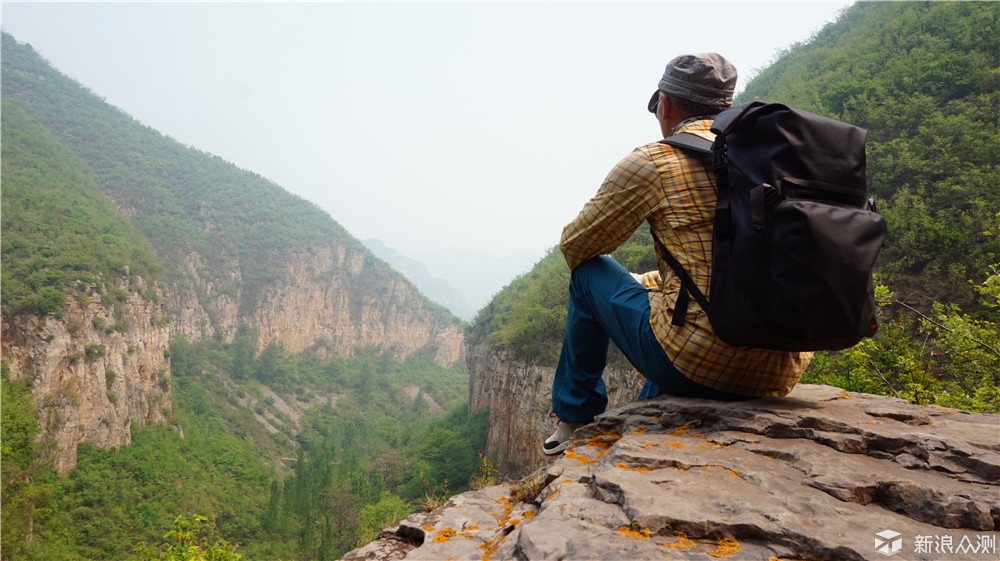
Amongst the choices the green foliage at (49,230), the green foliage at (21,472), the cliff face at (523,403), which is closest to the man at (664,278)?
the cliff face at (523,403)

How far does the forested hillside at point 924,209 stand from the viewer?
5.32 meters

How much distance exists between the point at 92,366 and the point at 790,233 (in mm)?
46128

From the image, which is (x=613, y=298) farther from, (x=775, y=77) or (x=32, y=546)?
(x=775, y=77)

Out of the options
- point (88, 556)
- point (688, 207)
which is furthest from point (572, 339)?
point (88, 556)

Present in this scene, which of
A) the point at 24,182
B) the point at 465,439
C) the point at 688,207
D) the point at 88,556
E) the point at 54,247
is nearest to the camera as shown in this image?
the point at 688,207

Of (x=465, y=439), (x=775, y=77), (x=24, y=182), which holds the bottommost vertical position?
(x=465, y=439)

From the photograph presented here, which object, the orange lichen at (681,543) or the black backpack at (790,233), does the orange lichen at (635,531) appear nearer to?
the orange lichen at (681,543)

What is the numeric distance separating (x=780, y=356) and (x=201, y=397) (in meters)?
76.8

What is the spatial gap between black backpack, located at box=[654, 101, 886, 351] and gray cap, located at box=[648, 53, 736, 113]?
1.74ft

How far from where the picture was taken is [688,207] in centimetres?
223

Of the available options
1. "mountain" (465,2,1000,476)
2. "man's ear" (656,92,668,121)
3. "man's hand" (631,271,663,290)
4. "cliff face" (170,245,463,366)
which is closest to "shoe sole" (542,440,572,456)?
"man's hand" (631,271,663,290)

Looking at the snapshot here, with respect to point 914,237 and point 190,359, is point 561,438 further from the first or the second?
point 190,359

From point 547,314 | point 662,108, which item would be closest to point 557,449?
point 662,108

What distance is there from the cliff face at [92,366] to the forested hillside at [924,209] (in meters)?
30.0
